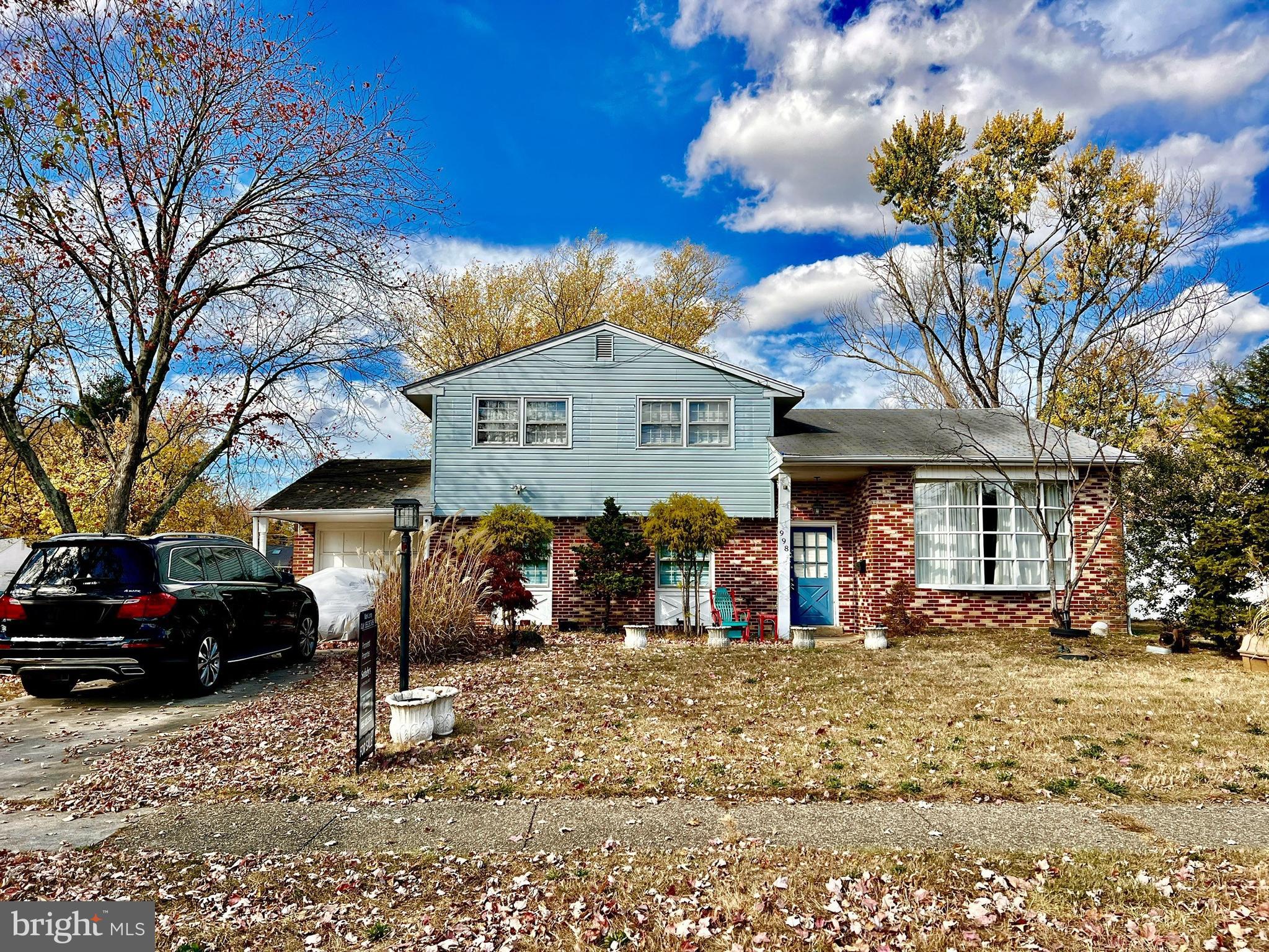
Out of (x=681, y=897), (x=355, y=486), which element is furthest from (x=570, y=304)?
(x=681, y=897)

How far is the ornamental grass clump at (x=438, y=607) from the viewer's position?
35.8ft

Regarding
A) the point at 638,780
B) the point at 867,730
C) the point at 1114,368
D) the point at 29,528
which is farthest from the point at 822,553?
the point at 29,528

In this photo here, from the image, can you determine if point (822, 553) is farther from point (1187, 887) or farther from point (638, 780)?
point (1187, 887)

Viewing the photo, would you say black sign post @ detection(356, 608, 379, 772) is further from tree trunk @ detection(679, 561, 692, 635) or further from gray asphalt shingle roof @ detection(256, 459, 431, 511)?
gray asphalt shingle roof @ detection(256, 459, 431, 511)

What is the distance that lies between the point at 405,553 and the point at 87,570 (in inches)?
148

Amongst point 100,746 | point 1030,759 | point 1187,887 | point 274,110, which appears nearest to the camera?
point 1187,887

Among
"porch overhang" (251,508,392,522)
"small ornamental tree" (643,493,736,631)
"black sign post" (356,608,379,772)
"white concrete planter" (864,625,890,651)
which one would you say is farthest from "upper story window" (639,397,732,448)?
"black sign post" (356,608,379,772)

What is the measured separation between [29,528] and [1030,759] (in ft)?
89.6

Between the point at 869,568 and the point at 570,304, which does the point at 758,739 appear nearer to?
the point at 869,568

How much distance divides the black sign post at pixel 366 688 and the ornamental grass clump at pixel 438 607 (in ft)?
14.9

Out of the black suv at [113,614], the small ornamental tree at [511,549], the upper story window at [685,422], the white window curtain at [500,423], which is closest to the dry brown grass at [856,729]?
the small ornamental tree at [511,549]

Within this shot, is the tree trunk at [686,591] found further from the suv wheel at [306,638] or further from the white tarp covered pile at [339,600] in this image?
the suv wheel at [306,638]

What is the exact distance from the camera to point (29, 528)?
23.4 meters

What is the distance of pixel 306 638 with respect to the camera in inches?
471
